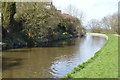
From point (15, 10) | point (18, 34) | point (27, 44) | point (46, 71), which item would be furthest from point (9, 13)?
point (46, 71)

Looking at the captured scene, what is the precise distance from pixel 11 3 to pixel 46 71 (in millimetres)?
16896

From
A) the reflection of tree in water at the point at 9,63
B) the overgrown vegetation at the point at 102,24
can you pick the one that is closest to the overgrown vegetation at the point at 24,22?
the reflection of tree in water at the point at 9,63

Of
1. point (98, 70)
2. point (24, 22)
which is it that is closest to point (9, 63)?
point (98, 70)

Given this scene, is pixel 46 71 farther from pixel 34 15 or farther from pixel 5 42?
pixel 34 15

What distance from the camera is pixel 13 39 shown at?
2509cm

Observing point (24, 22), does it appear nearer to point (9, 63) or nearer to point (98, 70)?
point (9, 63)

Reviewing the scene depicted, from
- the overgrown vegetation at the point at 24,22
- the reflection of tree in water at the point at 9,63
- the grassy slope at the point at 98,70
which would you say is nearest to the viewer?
the grassy slope at the point at 98,70

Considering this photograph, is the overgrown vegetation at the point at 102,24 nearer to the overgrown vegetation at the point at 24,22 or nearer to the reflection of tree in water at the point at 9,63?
the overgrown vegetation at the point at 24,22

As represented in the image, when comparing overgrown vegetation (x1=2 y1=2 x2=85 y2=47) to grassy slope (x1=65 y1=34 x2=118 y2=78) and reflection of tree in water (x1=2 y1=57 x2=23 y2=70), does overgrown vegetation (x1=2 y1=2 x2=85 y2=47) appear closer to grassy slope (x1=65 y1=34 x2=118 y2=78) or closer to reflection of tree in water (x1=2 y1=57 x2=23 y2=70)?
reflection of tree in water (x1=2 y1=57 x2=23 y2=70)

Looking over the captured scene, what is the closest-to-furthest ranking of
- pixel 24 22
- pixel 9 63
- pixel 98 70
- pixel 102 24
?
pixel 98 70
pixel 9 63
pixel 24 22
pixel 102 24

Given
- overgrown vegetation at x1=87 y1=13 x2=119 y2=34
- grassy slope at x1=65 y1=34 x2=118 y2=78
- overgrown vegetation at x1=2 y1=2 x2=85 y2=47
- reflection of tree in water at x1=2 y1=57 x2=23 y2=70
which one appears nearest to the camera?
grassy slope at x1=65 y1=34 x2=118 y2=78

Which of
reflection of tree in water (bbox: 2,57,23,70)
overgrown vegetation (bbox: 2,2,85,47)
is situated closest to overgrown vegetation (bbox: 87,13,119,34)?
overgrown vegetation (bbox: 2,2,85,47)

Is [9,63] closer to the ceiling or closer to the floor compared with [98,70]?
closer to the floor

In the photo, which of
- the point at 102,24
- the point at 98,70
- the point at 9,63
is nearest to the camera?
the point at 98,70
